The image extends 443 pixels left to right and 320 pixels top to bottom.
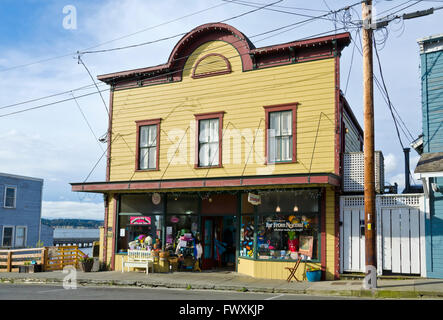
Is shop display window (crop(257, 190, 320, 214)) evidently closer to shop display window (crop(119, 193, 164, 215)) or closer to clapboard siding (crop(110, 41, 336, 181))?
clapboard siding (crop(110, 41, 336, 181))

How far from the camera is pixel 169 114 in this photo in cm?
2008

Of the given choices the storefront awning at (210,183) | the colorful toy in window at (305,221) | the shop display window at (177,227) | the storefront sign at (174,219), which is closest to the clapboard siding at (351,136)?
the storefront awning at (210,183)

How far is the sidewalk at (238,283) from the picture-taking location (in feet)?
43.4

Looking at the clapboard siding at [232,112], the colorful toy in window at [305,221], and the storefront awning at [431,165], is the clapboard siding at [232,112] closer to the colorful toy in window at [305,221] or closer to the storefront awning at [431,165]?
the colorful toy in window at [305,221]

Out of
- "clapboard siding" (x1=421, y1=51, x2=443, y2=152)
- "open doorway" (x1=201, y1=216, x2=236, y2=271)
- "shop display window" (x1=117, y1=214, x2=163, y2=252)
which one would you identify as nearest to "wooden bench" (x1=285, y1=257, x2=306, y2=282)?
"open doorway" (x1=201, y1=216, x2=236, y2=271)

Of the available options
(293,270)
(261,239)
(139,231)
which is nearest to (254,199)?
(261,239)

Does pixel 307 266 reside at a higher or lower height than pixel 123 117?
lower

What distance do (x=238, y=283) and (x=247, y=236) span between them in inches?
105

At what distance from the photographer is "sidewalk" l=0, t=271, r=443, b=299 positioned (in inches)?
520

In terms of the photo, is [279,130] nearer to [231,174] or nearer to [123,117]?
[231,174]

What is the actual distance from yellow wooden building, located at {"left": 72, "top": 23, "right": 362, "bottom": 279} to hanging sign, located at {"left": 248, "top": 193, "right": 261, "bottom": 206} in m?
0.04
